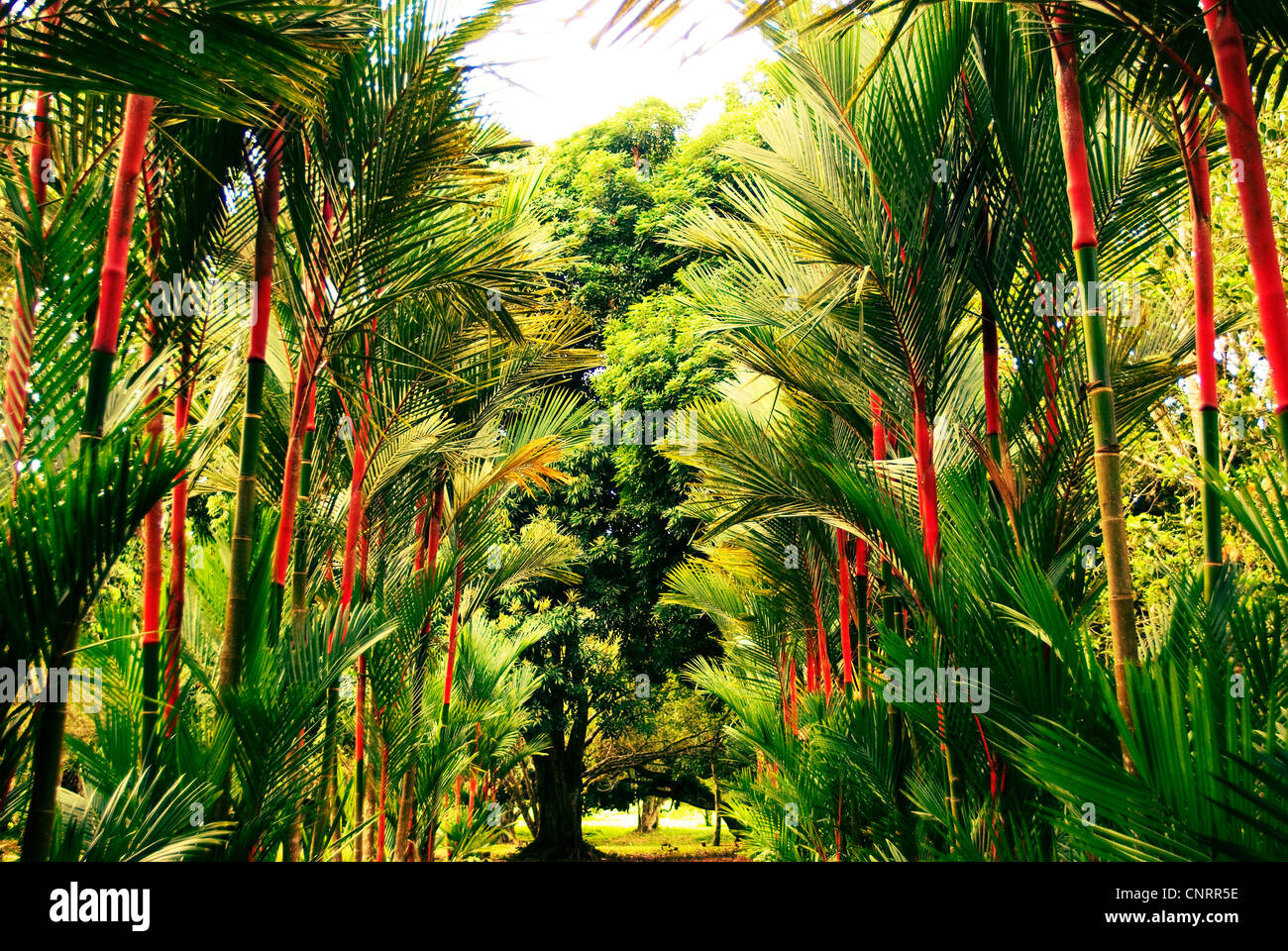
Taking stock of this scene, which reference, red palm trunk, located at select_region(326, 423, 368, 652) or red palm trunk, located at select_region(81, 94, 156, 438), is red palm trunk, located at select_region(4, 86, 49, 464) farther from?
red palm trunk, located at select_region(326, 423, 368, 652)

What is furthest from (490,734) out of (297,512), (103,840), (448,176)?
(103,840)

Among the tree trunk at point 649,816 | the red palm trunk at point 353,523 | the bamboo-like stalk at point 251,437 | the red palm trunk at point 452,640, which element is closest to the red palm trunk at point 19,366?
the bamboo-like stalk at point 251,437

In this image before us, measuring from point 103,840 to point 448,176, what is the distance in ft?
7.30

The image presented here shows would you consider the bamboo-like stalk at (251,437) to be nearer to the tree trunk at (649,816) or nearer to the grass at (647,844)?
the grass at (647,844)

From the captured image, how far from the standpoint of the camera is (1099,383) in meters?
1.69

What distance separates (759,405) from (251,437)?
156 inches

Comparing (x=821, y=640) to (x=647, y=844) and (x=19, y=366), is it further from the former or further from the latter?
(x=647, y=844)

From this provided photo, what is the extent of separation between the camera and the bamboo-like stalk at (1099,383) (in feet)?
5.23

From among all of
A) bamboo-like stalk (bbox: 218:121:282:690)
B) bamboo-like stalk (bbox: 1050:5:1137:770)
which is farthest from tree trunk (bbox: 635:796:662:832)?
bamboo-like stalk (bbox: 1050:5:1137:770)

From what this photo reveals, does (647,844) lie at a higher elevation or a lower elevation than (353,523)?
lower

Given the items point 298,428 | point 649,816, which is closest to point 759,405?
point 298,428

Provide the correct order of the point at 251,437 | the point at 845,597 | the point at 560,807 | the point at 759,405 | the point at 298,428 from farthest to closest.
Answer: the point at 560,807 → the point at 759,405 → the point at 845,597 → the point at 298,428 → the point at 251,437

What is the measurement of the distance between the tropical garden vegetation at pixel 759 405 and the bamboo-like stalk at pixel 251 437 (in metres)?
0.01

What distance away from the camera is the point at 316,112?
2178 mm
